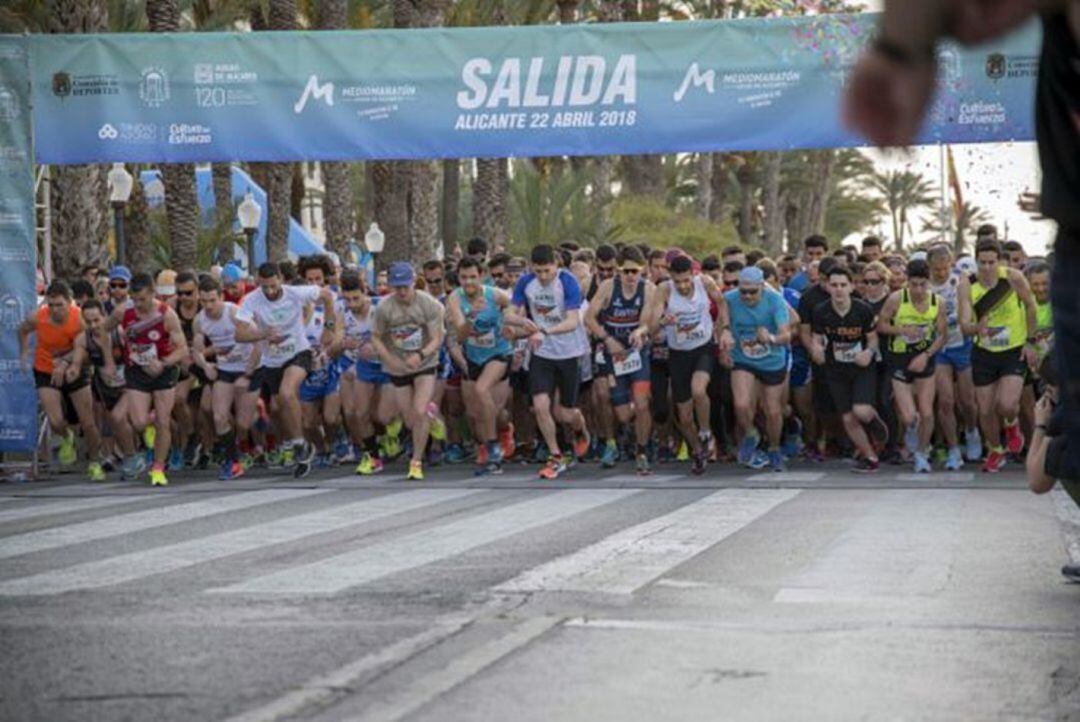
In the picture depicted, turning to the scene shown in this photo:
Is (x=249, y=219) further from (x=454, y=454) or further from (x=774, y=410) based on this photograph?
(x=774, y=410)

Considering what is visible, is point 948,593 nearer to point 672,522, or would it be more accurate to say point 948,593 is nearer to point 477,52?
point 672,522

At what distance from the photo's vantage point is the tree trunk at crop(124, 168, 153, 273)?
38.5 meters

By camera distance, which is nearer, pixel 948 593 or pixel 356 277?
pixel 948 593

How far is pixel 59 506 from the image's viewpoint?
15.8 m

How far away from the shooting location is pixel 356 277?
67.9ft

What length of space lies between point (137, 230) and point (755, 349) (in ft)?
71.3

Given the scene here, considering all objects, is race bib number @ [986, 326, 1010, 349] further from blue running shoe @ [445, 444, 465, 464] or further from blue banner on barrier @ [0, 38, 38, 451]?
blue banner on barrier @ [0, 38, 38, 451]

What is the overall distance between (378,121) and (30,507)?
23.8ft

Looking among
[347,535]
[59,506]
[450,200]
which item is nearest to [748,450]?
[59,506]

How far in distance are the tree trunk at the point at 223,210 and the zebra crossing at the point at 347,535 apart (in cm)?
2474

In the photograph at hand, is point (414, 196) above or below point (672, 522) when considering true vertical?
above

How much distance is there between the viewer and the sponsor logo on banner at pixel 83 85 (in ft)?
69.6

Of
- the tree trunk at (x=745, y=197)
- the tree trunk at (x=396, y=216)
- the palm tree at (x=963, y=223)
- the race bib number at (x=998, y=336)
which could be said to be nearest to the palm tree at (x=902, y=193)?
the palm tree at (x=963, y=223)

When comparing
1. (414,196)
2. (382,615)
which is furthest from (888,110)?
(414,196)
